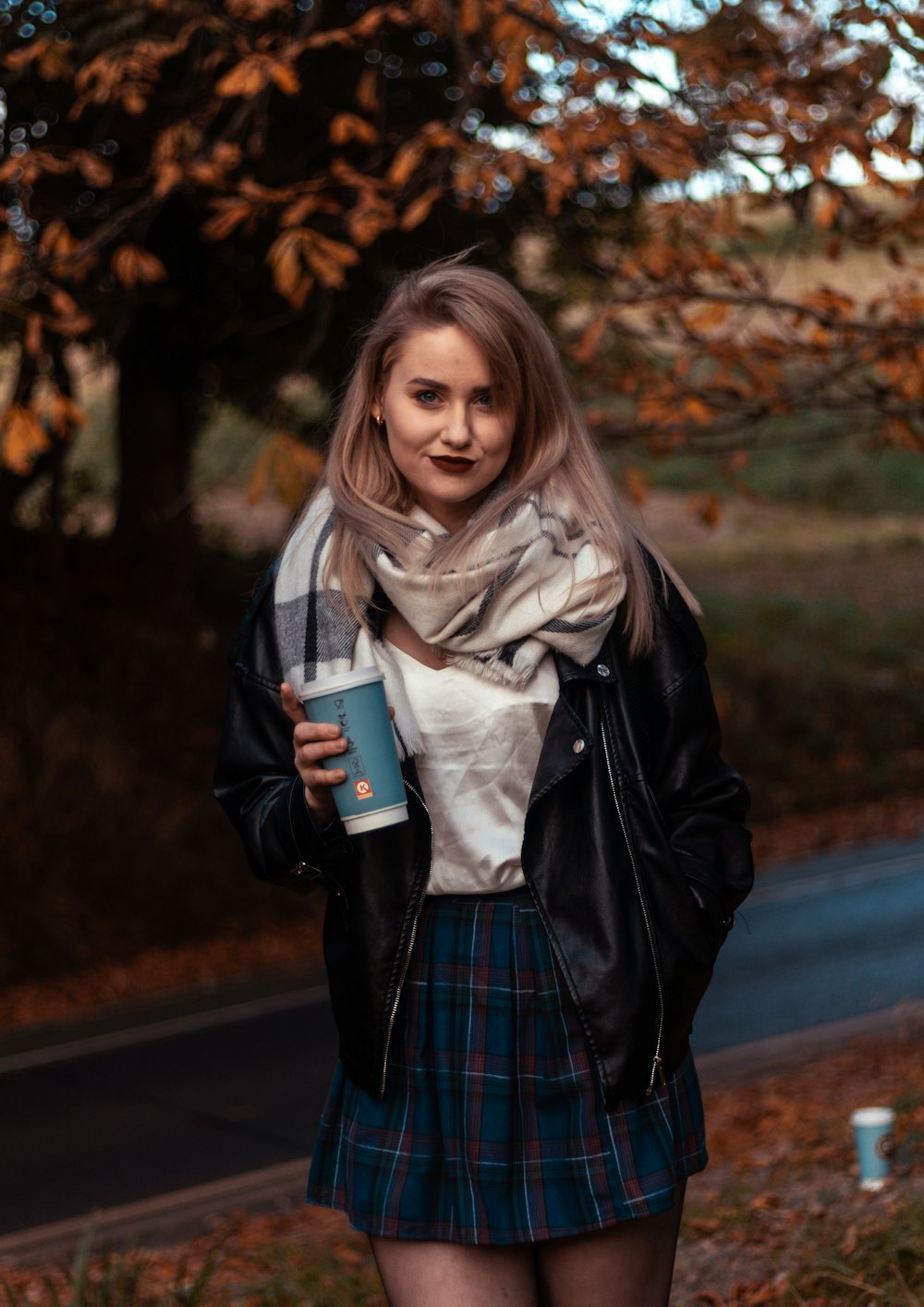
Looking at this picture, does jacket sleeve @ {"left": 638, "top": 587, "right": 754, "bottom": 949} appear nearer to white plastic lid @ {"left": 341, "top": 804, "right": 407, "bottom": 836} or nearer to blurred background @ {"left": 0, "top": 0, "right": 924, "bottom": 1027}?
white plastic lid @ {"left": 341, "top": 804, "right": 407, "bottom": 836}

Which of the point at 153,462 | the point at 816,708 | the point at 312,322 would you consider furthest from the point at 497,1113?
the point at 816,708

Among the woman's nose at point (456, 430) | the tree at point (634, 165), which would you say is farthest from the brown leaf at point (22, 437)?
the woman's nose at point (456, 430)

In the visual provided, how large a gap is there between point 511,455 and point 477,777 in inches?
21.6

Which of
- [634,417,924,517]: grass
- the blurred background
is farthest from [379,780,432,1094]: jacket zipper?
[634,417,924,517]: grass

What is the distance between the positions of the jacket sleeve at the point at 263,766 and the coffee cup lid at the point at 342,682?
0.23 m

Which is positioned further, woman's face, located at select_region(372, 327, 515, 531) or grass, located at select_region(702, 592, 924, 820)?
grass, located at select_region(702, 592, 924, 820)

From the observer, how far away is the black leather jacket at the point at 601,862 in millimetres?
2447

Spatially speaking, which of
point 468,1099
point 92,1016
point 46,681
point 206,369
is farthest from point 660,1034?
point 206,369

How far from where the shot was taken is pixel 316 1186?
8.71 feet

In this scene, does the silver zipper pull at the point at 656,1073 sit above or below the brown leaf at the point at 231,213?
below

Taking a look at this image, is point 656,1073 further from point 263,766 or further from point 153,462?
point 153,462

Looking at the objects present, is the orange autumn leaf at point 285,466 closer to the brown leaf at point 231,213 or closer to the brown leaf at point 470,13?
the brown leaf at point 231,213

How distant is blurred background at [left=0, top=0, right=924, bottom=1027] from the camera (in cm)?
586

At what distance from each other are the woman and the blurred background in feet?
3.41
